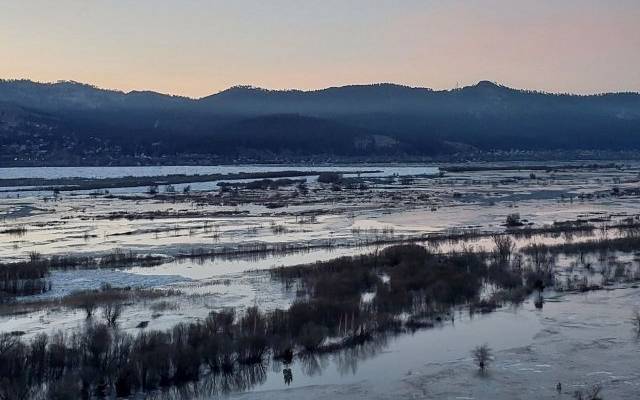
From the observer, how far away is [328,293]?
22.5 m

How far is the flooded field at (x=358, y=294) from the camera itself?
604 inches

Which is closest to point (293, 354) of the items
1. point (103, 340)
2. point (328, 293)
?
point (103, 340)

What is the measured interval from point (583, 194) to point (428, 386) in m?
55.4

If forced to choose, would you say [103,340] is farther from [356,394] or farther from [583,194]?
[583,194]

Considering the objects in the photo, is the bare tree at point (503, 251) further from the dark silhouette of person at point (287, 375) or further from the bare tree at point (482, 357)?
the dark silhouette of person at point (287, 375)

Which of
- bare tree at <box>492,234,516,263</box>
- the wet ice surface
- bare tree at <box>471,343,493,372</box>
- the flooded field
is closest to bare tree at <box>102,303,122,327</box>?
the flooded field

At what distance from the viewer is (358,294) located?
75.4ft

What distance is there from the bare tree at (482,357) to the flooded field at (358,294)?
170 millimetres

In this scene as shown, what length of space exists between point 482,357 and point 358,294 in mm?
7377

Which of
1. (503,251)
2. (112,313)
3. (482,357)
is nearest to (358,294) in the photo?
(112,313)

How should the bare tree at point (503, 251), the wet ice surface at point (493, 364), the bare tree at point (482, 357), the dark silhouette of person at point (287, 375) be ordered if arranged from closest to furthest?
the wet ice surface at point (493, 364), the dark silhouette of person at point (287, 375), the bare tree at point (482, 357), the bare tree at point (503, 251)

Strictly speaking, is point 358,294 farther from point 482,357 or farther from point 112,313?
point 482,357

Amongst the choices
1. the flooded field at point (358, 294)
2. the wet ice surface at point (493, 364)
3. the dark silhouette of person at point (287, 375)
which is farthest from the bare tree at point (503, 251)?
the dark silhouette of person at point (287, 375)

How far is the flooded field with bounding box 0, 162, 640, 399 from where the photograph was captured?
15.4 metres
